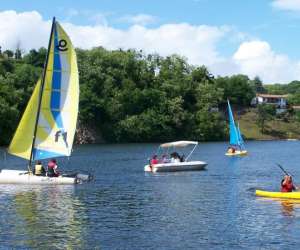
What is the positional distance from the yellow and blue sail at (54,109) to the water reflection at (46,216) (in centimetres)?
502

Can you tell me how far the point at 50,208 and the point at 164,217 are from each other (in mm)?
8637

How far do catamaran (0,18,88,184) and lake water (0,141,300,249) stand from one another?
3.90 metres

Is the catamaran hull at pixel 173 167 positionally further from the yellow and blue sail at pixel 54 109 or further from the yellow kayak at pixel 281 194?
the yellow kayak at pixel 281 194

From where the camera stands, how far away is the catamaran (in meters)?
57.0

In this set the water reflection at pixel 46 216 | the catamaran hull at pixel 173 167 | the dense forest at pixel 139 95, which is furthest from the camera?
the dense forest at pixel 139 95

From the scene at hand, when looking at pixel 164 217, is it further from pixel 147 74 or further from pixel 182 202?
pixel 147 74

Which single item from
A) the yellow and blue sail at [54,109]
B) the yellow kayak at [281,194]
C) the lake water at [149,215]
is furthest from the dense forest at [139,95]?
the yellow kayak at [281,194]

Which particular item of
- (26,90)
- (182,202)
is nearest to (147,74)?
(26,90)

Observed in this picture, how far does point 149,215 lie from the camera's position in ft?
135

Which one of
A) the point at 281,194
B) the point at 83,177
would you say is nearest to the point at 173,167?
the point at 83,177

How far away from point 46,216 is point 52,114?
1933cm

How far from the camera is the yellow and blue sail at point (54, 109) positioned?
5738 cm

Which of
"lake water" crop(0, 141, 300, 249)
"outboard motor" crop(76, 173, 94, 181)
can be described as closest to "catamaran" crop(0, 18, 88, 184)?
"outboard motor" crop(76, 173, 94, 181)

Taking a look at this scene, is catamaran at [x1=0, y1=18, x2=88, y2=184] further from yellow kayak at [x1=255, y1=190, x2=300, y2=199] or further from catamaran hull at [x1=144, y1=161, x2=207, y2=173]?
catamaran hull at [x1=144, y1=161, x2=207, y2=173]
